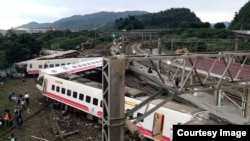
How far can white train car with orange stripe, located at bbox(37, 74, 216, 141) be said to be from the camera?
49.8 ft

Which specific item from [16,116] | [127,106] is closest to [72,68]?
[16,116]

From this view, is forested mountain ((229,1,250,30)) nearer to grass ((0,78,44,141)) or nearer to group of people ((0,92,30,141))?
grass ((0,78,44,141))

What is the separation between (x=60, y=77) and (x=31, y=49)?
1054 inches

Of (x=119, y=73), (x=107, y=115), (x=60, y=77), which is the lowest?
(x=60, y=77)

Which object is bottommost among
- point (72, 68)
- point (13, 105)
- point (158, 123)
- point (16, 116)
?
point (13, 105)

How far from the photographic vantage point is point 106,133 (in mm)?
8609

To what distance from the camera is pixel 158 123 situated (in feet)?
53.0

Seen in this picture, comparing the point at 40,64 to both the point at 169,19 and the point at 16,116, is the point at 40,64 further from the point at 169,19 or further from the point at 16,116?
the point at 169,19

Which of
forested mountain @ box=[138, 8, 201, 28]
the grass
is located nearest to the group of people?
the grass

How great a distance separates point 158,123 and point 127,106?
259cm

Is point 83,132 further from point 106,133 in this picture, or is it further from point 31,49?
point 31,49

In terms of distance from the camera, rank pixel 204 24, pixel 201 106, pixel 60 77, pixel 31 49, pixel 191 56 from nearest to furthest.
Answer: pixel 191 56 → pixel 201 106 → pixel 60 77 → pixel 31 49 → pixel 204 24

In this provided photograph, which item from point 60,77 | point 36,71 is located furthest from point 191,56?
point 36,71

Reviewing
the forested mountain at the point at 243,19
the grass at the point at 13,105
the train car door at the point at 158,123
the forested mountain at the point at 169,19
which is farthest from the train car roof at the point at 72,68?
the forested mountain at the point at 169,19
